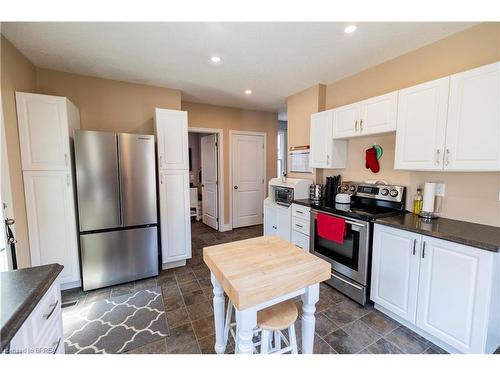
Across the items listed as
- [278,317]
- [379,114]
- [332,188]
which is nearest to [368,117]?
[379,114]

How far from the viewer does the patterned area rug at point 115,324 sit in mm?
1745

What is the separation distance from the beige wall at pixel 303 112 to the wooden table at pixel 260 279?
2.17 m

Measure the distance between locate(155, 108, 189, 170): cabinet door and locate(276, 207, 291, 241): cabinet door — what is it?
5.05 feet

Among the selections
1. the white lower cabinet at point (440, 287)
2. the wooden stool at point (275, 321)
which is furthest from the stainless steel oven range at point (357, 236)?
the wooden stool at point (275, 321)

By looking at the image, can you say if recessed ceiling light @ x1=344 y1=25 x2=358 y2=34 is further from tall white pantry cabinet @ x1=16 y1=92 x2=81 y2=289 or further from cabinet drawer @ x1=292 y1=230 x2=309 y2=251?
tall white pantry cabinet @ x1=16 y1=92 x2=81 y2=289

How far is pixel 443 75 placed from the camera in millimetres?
2061

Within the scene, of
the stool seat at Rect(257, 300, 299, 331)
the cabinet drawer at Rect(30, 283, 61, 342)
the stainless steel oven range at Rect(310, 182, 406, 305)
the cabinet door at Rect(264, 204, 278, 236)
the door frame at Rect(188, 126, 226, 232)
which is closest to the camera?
the cabinet drawer at Rect(30, 283, 61, 342)

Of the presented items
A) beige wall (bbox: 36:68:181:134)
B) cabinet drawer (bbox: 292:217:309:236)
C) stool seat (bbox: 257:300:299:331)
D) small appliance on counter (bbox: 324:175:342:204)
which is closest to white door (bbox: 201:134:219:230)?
beige wall (bbox: 36:68:181:134)

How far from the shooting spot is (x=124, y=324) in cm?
198

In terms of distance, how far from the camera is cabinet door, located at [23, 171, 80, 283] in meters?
2.25

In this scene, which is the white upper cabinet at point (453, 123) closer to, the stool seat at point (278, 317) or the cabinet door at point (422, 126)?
the cabinet door at point (422, 126)

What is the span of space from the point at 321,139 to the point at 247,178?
2.14 meters

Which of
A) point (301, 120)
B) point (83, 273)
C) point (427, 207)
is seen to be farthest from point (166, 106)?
point (427, 207)

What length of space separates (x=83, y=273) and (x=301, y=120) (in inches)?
140
